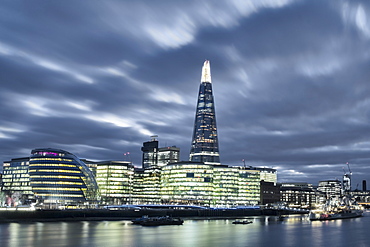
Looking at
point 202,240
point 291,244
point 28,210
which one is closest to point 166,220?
point 28,210

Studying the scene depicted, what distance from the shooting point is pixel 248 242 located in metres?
104

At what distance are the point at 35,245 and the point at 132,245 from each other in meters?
20.6

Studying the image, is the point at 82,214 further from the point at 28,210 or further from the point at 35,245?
the point at 35,245

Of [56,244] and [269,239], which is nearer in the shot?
[56,244]

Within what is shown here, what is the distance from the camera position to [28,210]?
17775 centimetres

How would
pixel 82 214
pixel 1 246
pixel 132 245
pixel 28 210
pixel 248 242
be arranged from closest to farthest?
pixel 1 246, pixel 132 245, pixel 248 242, pixel 28 210, pixel 82 214

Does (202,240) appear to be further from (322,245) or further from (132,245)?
(322,245)

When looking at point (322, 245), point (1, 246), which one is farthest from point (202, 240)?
point (1, 246)

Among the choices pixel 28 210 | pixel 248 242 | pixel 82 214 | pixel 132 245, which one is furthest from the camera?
pixel 82 214

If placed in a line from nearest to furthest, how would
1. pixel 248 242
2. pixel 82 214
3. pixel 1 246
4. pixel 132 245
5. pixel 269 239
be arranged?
pixel 1 246 < pixel 132 245 < pixel 248 242 < pixel 269 239 < pixel 82 214

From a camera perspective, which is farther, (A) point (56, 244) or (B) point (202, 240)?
(B) point (202, 240)

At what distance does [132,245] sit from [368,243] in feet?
184

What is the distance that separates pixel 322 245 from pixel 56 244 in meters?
59.7

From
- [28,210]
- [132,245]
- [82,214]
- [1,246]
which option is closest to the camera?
[1,246]
